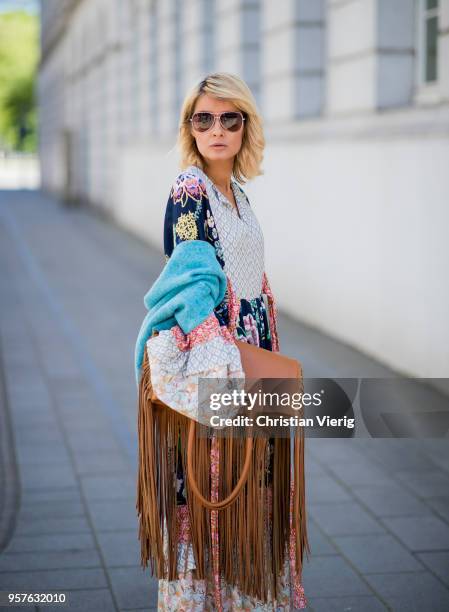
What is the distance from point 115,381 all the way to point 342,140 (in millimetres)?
3150

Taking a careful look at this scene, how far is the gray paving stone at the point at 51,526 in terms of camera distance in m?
5.09

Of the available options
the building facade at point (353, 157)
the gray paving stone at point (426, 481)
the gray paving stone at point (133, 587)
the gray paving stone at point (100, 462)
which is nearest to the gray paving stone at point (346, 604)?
the gray paving stone at point (133, 587)

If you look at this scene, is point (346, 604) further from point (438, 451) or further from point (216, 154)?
point (438, 451)

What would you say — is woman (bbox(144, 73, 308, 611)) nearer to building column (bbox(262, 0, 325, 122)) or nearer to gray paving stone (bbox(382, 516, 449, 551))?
gray paving stone (bbox(382, 516, 449, 551))

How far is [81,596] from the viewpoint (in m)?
4.31

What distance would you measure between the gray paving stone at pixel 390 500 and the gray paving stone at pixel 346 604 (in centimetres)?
110

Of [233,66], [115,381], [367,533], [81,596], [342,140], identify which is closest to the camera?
[81,596]

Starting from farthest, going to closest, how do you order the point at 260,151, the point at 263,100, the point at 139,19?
the point at 139,19 < the point at 263,100 < the point at 260,151

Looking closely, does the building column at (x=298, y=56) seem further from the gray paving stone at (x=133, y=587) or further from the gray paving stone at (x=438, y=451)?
the gray paving stone at (x=133, y=587)

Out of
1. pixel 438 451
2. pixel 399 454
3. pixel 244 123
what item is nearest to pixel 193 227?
pixel 244 123

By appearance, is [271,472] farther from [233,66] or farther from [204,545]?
[233,66]

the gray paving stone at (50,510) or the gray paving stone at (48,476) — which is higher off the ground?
the gray paving stone at (50,510)

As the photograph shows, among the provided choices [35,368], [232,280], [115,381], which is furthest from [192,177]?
[35,368]

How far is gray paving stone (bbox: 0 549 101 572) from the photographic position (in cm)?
461
